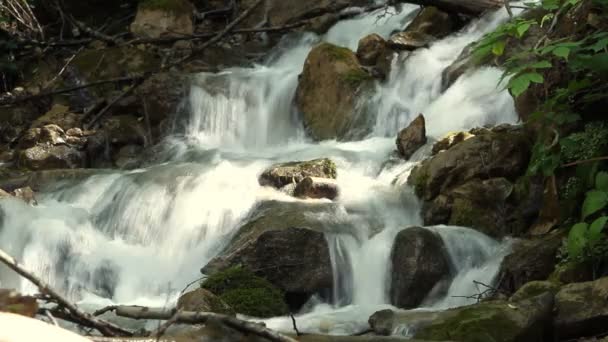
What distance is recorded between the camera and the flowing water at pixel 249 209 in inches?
256

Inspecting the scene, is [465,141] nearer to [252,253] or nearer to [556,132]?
[556,132]

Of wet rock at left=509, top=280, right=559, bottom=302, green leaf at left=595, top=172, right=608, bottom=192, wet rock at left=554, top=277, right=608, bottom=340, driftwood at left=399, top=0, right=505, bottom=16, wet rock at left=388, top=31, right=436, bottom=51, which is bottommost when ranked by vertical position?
wet rock at left=509, top=280, right=559, bottom=302

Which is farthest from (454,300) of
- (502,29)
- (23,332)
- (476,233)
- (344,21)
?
(344,21)

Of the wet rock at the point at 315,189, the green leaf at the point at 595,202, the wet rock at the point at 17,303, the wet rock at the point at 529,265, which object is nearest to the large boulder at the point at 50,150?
the wet rock at the point at 315,189

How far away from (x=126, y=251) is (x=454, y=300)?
3.43 metres

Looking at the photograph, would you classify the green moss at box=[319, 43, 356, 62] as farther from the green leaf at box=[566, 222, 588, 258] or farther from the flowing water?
the green leaf at box=[566, 222, 588, 258]

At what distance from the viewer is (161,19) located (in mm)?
14578

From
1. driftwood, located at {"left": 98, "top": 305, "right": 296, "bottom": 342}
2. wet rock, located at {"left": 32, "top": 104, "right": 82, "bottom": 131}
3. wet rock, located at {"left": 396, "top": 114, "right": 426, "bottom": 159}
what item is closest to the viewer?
driftwood, located at {"left": 98, "top": 305, "right": 296, "bottom": 342}

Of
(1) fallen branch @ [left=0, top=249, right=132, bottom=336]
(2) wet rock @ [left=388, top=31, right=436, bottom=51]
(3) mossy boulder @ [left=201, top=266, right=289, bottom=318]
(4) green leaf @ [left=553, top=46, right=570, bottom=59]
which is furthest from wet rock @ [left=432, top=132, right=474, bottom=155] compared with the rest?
(1) fallen branch @ [left=0, top=249, right=132, bottom=336]

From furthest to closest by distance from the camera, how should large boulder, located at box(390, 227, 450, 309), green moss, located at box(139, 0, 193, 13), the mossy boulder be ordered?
green moss, located at box(139, 0, 193, 13) → large boulder, located at box(390, 227, 450, 309) → the mossy boulder

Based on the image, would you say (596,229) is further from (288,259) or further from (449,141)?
(449,141)

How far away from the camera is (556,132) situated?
5.91 meters

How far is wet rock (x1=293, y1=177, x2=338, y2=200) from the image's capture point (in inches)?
308

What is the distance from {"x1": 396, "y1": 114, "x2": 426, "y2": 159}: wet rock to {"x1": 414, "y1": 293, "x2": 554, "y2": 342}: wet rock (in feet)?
13.9
